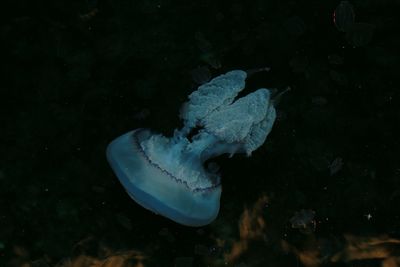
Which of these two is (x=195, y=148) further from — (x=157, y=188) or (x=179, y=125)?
(x=157, y=188)

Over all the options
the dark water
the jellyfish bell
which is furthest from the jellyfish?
the dark water

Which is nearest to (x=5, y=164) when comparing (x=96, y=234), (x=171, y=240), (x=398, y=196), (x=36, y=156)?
(x=36, y=156)

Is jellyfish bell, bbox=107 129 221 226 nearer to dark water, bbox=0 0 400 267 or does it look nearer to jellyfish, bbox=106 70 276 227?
jellyfish, bbox=106 70 276 227

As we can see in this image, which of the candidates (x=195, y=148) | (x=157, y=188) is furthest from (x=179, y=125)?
(x=157, y=188)

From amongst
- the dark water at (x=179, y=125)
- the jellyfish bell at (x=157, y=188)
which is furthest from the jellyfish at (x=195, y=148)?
the dark water at (x=179, y=125)

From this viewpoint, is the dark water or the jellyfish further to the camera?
the dark water
